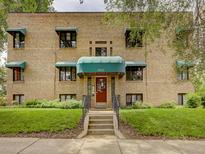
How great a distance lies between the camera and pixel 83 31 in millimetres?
31984

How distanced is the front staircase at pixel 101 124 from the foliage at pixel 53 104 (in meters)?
6.55

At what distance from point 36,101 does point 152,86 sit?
37.9 feet

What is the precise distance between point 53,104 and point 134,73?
8.94 meters

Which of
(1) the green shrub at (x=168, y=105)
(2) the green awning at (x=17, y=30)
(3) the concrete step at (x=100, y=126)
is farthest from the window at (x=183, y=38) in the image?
(2) the green awning at (x=17, y=30)

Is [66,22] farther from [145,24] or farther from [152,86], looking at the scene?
[145,24]

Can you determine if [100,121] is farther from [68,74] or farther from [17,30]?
[17,30]

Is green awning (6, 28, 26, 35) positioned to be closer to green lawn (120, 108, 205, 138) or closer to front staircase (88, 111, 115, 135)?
front staircase (88, 111, 115, 135)

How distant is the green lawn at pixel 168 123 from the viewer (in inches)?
637

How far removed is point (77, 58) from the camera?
3164 cm

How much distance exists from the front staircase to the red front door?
407 inches

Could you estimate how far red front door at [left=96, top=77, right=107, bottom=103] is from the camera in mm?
30531

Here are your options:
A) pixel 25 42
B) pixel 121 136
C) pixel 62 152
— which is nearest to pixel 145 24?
pixel 121 136

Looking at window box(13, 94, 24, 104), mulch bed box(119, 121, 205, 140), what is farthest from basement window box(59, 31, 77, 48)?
mulch bed box(119, 121, 205, 140)

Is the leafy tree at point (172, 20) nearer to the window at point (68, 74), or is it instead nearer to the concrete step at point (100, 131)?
the concrete step at point (100, 131)
